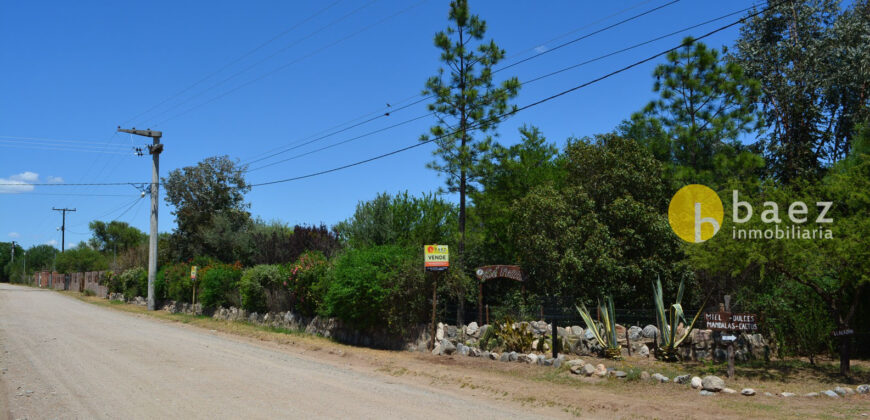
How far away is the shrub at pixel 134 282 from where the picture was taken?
149ft

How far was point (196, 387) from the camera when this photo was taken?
37.3ft

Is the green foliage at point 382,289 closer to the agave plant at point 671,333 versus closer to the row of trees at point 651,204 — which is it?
the row of trees at point 651,204

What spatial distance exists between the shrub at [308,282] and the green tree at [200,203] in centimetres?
2062

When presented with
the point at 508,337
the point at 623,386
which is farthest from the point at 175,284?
the point at 623,386

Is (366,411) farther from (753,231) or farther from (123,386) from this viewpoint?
(753,231)

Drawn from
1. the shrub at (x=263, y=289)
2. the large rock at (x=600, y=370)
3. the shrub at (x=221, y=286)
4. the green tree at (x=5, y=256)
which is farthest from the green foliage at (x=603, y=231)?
the green tree at (x=5, y=256)

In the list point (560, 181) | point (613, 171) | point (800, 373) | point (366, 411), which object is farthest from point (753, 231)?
point (560, 181)

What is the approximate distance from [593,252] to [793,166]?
635 inches

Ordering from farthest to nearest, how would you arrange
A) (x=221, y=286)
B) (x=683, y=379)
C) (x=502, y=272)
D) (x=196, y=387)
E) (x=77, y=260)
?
1. (x=77, y=260)
2. (x=221, y=286)
3. (x=502, y=272)
4. (x=683, y=379)
5. (x=196, y=387)

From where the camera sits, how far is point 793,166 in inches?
1113

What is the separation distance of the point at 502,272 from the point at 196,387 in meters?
9.64

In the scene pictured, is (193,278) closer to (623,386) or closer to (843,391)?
(623,386)

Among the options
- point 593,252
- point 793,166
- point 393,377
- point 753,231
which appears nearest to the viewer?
point 753,231

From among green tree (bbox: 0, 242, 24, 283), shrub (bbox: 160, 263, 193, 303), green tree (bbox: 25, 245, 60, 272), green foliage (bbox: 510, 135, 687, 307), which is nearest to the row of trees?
green foliage (bbox: 510, 135, 687, 307)
